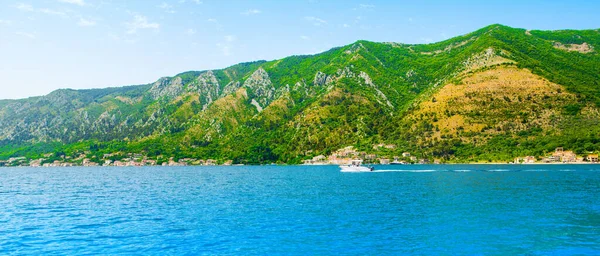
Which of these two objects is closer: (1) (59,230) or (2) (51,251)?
(2) (51,251)

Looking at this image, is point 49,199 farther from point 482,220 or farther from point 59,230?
point 482,220

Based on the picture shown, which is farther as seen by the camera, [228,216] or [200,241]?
[228,216]

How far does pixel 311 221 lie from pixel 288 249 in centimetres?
1416

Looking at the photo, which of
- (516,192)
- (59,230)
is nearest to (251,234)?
(59,230)

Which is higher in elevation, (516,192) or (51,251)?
(51,251)

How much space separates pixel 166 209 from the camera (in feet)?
201

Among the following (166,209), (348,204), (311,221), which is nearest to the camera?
(311,221)

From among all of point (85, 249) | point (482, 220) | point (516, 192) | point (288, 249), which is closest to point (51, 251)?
point (85, 249)

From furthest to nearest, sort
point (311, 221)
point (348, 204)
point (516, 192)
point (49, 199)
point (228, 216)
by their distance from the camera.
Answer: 1. point (516, 192)
2. point (49, 199)
3. point (348, 204)
4. point (228, 216)
5. point (311, 221)

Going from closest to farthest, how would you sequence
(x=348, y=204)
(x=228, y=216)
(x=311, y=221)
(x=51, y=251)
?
(x=51, y=251) < (x=311, y=221) < (x=228, y=216) < (x=348, y=204)

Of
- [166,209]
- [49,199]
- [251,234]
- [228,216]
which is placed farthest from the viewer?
[49,199]

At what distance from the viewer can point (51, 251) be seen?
35969 mm

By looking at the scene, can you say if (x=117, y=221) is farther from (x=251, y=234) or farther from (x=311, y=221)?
(x=311, y=221)

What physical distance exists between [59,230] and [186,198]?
3213 cm
